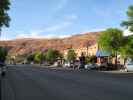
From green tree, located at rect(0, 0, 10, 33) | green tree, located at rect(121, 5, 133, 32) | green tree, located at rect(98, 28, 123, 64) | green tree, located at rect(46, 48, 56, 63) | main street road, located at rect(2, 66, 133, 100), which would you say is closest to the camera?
main street road, located at rect(2, 66, 133, 100)

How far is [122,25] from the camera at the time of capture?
8200cm

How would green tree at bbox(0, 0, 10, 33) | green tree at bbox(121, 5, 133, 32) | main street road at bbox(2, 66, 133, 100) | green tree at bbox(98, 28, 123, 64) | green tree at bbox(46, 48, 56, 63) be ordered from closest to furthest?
main street road at bbox(2, 66, 133, 100) < green tree at bbox(0, 0, 10, 33) < green tree at bbox(121, 5, 133, 32) < green tree at bbox(98, 28, 123, 64) < green tree at bbox(46, 48, 56, 63)

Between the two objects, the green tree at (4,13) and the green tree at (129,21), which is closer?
the green tree at (4,13)

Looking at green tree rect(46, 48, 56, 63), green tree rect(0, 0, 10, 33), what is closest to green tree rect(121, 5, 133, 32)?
green tree rect(0, 0, 10, 33)

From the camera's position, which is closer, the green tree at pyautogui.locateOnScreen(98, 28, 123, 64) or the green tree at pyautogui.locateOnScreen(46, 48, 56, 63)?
the green tree at pyautogui.locateOnScreen(98, 28, 123, 64)

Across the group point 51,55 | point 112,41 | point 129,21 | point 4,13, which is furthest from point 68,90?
point 51,55

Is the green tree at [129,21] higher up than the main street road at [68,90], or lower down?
higher up

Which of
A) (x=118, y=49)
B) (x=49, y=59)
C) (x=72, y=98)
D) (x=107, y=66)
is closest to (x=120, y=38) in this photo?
(x=118, y=49)

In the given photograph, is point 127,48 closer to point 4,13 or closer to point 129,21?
point 129,21

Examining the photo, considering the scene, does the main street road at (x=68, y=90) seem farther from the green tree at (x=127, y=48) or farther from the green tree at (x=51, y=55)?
the green tree at (x=51, y=55)

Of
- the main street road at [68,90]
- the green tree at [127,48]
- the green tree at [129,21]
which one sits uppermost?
the green tree at [129,21]

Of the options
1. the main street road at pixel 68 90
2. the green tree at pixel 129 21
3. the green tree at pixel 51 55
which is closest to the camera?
the main street road at pixel 68 90

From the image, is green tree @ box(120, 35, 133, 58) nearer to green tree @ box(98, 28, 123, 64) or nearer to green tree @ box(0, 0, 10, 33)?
green tree @ box(98, 28, 123, 64)

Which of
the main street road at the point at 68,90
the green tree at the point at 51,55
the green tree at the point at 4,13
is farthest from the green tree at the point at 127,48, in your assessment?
the green tree at the point at 51,55
